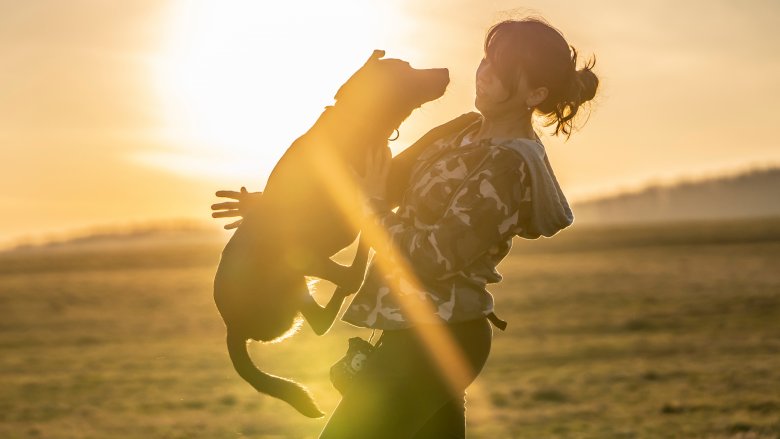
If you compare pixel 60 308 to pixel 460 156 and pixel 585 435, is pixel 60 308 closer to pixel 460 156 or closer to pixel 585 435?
pixel 585 435

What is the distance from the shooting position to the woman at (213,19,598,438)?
9.96 feet

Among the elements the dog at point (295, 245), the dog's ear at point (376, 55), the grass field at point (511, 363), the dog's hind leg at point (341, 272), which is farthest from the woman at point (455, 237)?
the grass field at point (511, 363)

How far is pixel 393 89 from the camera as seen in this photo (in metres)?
4.03

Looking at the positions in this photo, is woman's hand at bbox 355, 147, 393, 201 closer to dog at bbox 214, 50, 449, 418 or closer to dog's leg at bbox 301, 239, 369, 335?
dog at bbox 214, 50, 449, 418

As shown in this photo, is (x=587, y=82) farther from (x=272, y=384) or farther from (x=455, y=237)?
(x=272, y=384)

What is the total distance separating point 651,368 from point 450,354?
490 inches

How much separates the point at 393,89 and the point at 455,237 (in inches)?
46.2

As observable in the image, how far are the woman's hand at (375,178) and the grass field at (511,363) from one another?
5053 millimetres

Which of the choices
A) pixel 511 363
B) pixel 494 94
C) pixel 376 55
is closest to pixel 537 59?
pixel 494 94

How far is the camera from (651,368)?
14992mm

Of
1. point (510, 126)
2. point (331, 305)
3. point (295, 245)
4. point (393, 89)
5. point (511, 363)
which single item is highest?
point (393, 89)

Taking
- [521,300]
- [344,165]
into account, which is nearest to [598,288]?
[521,300]

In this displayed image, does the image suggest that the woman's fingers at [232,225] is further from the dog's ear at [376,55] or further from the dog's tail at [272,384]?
the dog's ear at [376,55]

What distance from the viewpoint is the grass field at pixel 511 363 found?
36.1 feet
